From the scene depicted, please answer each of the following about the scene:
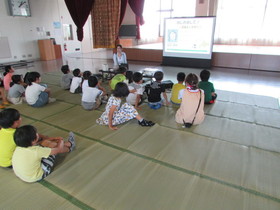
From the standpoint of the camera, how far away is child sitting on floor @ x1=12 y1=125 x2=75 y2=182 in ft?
4.94

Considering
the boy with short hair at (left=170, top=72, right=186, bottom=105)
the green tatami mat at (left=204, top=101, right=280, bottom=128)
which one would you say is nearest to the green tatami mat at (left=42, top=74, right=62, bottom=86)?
the boy with short hair at (left=170, top=72, right=186, bottom=105)

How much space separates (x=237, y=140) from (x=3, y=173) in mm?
2355

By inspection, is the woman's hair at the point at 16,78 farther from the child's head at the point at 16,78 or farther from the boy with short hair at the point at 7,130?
the boy with short hair at the point at 7,130

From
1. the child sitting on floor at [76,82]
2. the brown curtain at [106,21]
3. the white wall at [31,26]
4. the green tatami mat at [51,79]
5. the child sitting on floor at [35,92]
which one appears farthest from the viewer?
the white wall at [31,26]

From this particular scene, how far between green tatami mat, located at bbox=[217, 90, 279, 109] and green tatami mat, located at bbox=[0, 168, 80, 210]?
297 cm

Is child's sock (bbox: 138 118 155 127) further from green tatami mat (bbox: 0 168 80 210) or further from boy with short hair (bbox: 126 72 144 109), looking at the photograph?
green tatami mat (bbox: 0 168 80 210)

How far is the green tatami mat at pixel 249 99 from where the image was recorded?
3316mm

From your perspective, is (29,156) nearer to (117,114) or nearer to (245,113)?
(117,114)

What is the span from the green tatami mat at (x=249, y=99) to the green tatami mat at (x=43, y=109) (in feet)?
8.78

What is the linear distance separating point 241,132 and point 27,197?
2.28 metres

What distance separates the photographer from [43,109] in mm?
3238

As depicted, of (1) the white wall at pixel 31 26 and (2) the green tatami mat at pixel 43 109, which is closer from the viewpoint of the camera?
(2) the green tatami mat at pixel 43 109

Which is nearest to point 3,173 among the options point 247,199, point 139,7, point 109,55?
point 247,199

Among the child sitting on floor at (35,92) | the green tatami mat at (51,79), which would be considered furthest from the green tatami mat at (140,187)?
the green tatami mat at (51,79)
